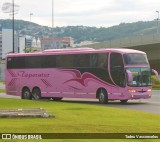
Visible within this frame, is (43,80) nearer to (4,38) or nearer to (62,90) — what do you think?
(62,90)

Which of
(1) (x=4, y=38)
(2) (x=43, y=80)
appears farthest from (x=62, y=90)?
(1) (x=4, y=38)

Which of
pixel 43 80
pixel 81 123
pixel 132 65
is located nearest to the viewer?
pixel 81 123

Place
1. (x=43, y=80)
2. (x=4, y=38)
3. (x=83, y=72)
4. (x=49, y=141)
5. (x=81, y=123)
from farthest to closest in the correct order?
(x=4, y=38) < (x=43, y=80) < (x=83, y=72) < (x=81, y=123) < (x=49, y=141)

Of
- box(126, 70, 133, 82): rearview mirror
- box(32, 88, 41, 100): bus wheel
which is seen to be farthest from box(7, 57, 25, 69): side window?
box(126, 70, 133, 82): rearview mirror

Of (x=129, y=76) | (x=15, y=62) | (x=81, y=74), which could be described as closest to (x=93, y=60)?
(x=81, y=74)

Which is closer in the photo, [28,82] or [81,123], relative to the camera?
[81,123]

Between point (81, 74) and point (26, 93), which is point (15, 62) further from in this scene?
point (81, 74)

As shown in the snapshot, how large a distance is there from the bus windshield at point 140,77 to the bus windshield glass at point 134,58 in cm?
42

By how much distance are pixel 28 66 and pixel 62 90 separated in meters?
3.20

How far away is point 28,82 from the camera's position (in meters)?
33.0

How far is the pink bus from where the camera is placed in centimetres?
2753

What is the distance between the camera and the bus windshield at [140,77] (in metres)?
27.4

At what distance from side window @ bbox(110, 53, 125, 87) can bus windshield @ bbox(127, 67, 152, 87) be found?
0.47 meters

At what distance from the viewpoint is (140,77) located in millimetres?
27578
